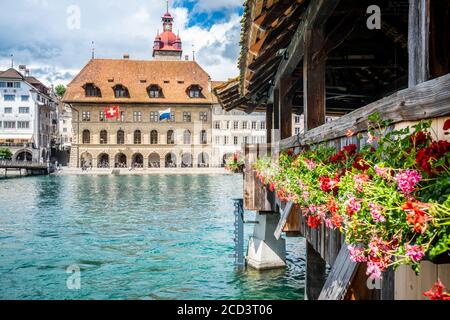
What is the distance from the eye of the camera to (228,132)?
236 ft

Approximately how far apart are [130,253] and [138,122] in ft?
179

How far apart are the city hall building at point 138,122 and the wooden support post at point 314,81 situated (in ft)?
210

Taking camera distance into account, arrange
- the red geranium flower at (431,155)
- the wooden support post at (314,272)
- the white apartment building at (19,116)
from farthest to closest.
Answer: the white apartment building at (19,116) → the wooden support post at (314,272) → the red geranium flower at (431,155)

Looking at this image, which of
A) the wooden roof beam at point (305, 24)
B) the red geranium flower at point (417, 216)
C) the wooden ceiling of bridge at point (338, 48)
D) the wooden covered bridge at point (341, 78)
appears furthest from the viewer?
the wooden ceiling of bridge at point (338, 48)

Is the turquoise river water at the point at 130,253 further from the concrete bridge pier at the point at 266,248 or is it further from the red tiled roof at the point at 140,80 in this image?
the red tiled roof at the point at 140,80

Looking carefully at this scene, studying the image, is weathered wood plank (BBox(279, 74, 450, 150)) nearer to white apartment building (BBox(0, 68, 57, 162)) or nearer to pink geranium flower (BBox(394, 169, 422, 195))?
pink geranium flower (BBox(394, 169, 422, 195))

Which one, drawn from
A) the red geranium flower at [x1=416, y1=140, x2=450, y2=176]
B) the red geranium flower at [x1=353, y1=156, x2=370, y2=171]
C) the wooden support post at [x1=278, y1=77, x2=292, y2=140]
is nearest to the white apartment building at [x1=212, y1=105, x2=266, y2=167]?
the wooden support post at [x1=278, y1=77, x2=292, y2=140]

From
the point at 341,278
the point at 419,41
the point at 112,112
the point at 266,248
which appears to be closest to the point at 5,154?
the point at 112,112

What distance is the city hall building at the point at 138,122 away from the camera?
70000mm

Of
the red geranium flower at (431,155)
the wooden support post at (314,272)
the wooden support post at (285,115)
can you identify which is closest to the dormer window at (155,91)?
the wooden support post at (285,115)

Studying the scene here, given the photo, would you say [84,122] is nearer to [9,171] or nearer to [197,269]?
[9,171]

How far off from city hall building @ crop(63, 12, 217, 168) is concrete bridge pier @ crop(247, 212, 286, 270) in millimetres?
56395

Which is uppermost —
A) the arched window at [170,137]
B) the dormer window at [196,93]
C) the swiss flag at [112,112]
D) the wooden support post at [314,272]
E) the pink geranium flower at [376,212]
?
the dormer window at [196,93]

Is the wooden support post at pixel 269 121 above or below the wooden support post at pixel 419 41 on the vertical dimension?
above
